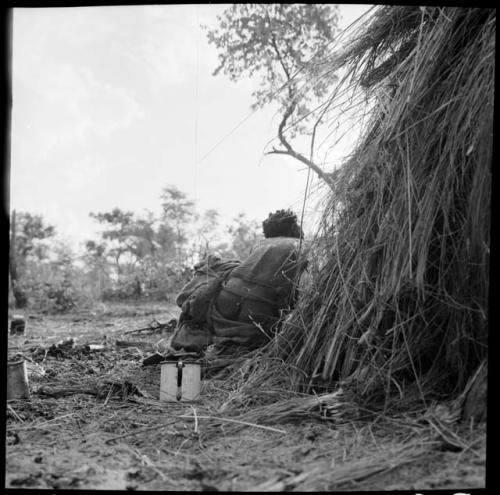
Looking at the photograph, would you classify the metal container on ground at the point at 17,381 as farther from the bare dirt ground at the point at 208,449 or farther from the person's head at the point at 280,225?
the person's head at the point at 280,225

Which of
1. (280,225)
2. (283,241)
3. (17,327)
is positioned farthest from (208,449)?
(17,327)

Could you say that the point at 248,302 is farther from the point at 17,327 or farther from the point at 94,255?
the point at 94,255

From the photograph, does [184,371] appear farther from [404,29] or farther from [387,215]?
[404,29]

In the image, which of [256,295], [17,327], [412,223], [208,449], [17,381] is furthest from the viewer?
[17,327]

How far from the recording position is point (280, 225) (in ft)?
16.6

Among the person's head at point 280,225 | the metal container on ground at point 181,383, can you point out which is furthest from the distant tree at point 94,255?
the metal container on ground at point 181,383

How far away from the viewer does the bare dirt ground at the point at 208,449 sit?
2068 mm

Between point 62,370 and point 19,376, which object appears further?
point 62,370

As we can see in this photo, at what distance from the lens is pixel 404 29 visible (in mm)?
3404

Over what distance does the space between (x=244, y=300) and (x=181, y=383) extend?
124 centimetres

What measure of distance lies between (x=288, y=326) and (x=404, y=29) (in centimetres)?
211

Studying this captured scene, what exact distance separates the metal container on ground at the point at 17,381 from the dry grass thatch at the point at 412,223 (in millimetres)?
1742

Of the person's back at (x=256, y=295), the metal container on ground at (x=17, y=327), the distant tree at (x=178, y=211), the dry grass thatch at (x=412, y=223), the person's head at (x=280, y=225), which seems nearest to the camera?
the dry grass thatch at (x=412, y=223)

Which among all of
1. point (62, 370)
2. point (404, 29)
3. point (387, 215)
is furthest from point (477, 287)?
point (62, 370)
